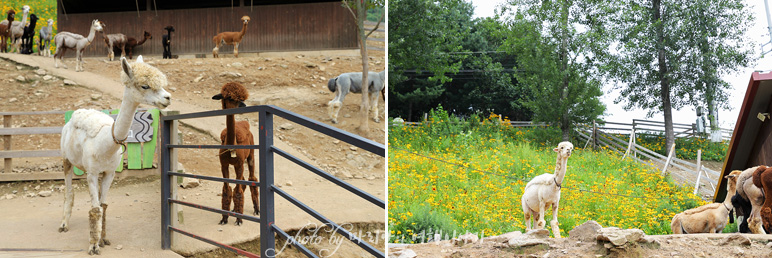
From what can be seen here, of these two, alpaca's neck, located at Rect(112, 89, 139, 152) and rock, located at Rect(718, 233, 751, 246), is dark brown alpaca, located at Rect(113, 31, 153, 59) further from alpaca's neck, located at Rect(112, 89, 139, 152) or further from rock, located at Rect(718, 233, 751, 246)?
rock, located at Rect(718, 233, 751, 246)

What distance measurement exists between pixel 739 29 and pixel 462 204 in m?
6.14

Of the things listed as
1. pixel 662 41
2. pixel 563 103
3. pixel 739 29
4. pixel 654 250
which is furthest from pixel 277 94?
pixel 739 29

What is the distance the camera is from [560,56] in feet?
30.5

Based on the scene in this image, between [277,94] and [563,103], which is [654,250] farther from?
[277,94]

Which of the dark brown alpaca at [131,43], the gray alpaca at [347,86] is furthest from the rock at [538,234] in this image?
the dark brown alpaca at [131,43]

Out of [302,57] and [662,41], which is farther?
[302,57]

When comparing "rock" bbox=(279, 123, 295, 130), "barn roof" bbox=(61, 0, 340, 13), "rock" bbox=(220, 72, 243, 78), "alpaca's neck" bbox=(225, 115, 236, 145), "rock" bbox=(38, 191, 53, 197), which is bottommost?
"rock" bbox=(38, 191, 53, 197)

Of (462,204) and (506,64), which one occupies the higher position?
(506,64)

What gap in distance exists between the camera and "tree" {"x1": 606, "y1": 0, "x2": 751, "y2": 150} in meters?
9.35

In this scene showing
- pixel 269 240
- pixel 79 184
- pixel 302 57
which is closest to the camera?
pixel 269 240

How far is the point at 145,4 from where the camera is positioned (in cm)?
1312

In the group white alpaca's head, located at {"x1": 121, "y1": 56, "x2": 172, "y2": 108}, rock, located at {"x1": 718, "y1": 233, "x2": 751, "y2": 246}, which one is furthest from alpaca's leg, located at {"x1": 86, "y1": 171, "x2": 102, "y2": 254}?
rock, located at {"x1": 718, "y1": 233, "x2": 751, "y2": 246}

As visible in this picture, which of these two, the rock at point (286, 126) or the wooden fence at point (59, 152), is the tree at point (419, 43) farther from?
the wooden fence at point (59, 152)

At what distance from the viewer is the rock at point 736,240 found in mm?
4074
